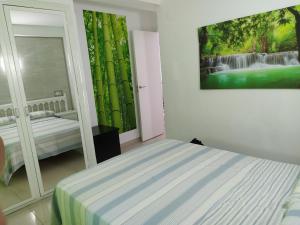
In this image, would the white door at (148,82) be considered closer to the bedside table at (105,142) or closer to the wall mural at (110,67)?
the wall mural at (110,67)

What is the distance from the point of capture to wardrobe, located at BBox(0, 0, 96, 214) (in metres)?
2.19

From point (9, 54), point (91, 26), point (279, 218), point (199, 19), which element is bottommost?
point (279, 218)

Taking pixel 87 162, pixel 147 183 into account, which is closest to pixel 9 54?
pixel 87 162

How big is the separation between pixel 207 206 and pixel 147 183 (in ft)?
1.39

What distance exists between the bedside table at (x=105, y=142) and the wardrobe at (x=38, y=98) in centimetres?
36

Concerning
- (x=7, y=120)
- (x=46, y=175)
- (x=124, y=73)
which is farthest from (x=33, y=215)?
(x=124, y=73)

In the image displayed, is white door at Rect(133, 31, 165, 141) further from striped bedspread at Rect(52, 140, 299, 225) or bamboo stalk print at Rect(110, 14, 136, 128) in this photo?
striped bedspread at Rect(52, 140, 299, 225)

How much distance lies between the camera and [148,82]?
412 cm

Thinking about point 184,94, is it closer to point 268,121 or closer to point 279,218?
point 268,121

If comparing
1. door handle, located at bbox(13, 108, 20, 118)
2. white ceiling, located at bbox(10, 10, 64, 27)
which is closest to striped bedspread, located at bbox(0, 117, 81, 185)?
door handle, located at bbox(13, 108, 20, 118)

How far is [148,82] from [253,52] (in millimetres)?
2147

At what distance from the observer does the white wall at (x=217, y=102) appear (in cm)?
220

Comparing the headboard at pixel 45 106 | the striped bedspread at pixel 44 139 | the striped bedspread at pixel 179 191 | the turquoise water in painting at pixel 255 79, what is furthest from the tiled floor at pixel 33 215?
the turquoise water in painting at pixel 255 79

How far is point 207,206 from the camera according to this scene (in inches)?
46.7
